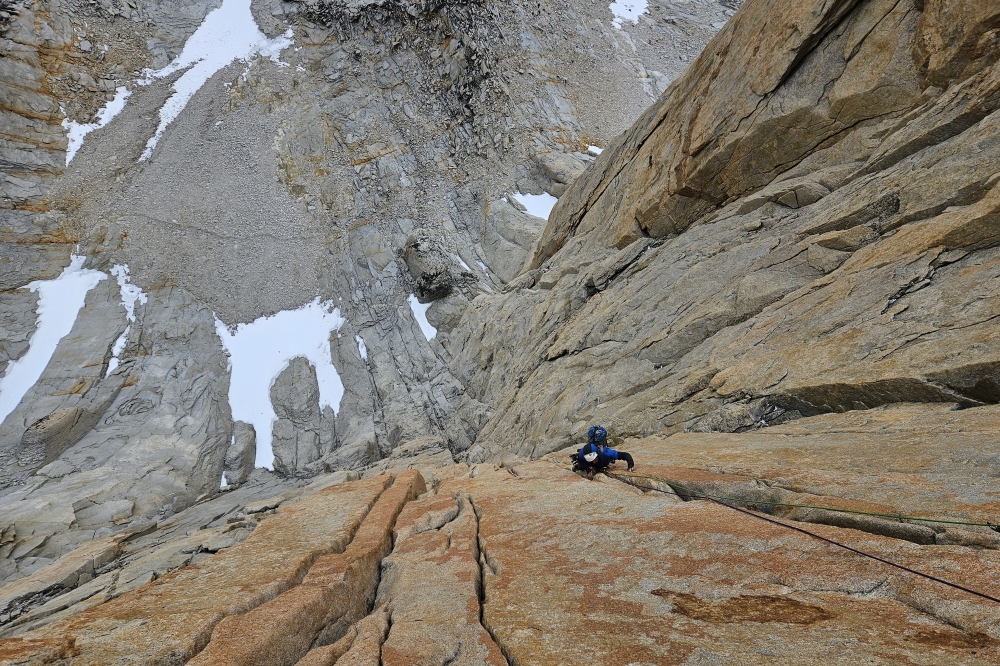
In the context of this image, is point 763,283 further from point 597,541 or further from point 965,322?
point 597,541

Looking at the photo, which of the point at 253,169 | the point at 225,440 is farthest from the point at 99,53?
the point at 225,440

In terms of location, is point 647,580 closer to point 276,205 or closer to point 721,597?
point 721,597

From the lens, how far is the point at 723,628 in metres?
3.97

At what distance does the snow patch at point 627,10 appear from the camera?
51.6 meters

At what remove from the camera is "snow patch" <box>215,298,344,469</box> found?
1232 inches

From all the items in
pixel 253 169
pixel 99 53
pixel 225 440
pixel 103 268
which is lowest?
pixel 225 440

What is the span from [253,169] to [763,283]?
43.5 m

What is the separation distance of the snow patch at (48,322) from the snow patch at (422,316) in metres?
23.2

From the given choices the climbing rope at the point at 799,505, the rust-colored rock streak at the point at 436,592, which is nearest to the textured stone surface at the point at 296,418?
the rust-colored rock streak at the point at 436,592

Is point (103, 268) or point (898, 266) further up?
point (103, 268)

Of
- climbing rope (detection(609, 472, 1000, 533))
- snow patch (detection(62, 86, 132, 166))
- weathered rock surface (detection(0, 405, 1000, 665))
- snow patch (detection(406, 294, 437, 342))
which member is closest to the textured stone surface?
snow patch (detection(406, 294, 437, 342))

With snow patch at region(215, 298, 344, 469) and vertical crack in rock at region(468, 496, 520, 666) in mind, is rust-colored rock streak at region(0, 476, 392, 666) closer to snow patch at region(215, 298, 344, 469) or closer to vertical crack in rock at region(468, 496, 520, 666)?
vertical crack in rock at region(468, 496, 520, 666)

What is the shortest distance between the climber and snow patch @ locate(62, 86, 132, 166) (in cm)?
4931

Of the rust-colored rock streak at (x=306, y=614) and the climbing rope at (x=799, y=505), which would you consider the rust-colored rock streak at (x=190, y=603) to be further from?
the climbing rope at (x=799, y=505)
